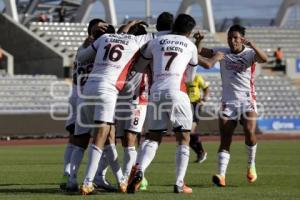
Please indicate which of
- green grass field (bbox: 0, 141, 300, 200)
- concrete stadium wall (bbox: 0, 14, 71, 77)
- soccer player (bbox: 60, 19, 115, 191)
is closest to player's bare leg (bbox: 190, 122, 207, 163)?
green grass field (bbox: 0, 141, 300, 200)

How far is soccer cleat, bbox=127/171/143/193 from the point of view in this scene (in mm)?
11758

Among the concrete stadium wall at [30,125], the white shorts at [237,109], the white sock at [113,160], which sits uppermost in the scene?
the white shorts at [237,109]

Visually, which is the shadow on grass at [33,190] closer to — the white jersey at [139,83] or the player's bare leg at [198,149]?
the white jersey at [139,83]

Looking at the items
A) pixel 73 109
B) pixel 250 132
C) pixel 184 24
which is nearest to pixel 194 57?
pixel 184 24

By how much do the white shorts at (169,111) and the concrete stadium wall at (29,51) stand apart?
32.7 meters

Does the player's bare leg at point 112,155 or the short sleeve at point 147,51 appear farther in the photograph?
the player's bare leg at point 112,155

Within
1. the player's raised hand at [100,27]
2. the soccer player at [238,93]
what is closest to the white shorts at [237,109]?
the soccer player at [238,93]

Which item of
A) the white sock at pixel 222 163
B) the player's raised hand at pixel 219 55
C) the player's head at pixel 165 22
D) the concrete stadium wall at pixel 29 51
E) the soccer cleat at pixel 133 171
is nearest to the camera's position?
the soccer cleat at pixel 133 171

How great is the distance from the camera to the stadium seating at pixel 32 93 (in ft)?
132

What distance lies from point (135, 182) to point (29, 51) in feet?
116

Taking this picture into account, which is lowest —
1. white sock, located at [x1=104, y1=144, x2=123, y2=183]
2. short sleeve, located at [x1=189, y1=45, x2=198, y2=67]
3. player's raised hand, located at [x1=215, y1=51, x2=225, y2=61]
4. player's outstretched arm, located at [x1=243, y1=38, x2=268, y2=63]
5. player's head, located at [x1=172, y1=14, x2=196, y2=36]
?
white sock, located at [x1=104, y1=144, x2=123, y2=183]

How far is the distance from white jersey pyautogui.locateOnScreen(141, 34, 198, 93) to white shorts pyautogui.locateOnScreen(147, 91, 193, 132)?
104 mm

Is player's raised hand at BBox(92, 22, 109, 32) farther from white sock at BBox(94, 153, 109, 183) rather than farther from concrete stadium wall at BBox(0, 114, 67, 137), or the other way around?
concrete stadium wall at BBox(0, 114, 67, 137)

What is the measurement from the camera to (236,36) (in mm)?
13977
